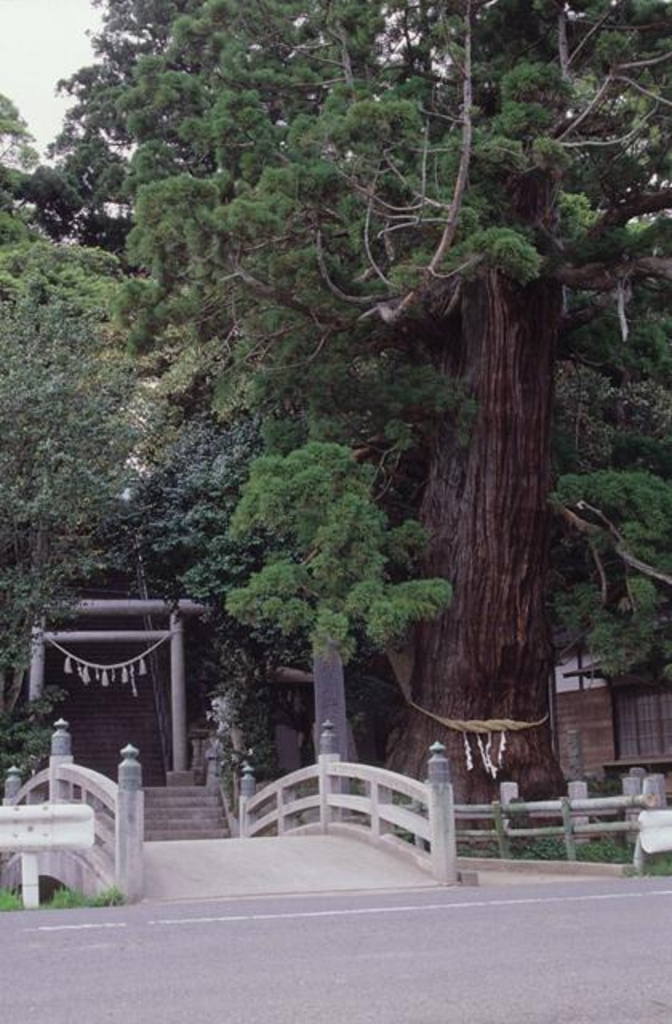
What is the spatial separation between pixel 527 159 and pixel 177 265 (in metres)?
4.27

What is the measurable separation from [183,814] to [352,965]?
15928 millimetres

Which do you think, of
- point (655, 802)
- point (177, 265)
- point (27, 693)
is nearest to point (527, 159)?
point (177, 265)

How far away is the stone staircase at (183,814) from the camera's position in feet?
68.3

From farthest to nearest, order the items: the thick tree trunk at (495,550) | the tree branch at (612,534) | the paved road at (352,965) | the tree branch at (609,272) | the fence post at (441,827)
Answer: the thick tree trunk at (495,550) → the tree branch at (609,272) → the tree branch at (612,534) → the fence post at (441,827) → the paved road at (352,965)

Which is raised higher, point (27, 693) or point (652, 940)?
point (27, 693)

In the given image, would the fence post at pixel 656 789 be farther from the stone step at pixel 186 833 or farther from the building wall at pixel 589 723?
the building wall at pixel 589 723

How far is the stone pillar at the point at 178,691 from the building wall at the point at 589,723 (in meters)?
7.54

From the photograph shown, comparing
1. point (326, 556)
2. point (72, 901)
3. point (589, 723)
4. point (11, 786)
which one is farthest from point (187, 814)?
point (72, 901)

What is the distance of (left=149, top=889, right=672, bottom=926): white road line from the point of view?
8312mm

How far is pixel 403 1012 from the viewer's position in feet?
16.5

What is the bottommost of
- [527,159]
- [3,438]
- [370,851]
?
[370,851]

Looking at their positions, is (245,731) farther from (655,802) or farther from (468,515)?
(655,802)

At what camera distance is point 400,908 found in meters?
8.93

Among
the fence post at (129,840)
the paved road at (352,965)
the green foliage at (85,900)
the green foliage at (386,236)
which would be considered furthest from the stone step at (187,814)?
the paved road at (352,965)
